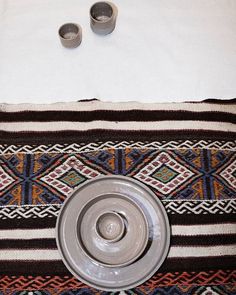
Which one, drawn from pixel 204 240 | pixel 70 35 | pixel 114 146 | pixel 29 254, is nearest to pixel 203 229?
pixel 204 240

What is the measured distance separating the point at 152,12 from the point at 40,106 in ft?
1.26

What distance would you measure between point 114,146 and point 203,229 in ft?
0.90

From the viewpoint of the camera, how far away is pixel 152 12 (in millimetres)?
1056

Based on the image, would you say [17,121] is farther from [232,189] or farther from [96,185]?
[232,189]

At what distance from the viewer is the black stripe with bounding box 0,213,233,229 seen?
34.6 inches

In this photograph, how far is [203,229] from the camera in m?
0.88

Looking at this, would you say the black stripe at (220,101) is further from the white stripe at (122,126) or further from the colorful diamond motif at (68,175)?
the colorful diamond motif at (68,175)

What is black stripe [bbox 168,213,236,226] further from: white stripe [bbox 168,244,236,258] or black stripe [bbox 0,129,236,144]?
black stripe [bbox 0,129,236,144]

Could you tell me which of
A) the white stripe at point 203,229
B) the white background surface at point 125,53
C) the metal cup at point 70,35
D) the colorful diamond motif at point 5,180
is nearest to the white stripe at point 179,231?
the white stripe at point 203,229

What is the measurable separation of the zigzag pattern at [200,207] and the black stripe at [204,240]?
0.05 metres

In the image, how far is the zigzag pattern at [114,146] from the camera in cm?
94

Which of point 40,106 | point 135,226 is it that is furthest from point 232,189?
point 40,106

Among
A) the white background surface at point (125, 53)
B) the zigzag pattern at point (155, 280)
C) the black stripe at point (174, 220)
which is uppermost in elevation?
the white background surface at point (125, 53)

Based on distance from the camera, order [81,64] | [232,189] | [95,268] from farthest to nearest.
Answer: [81,64] → [232,189] → [95,268]
